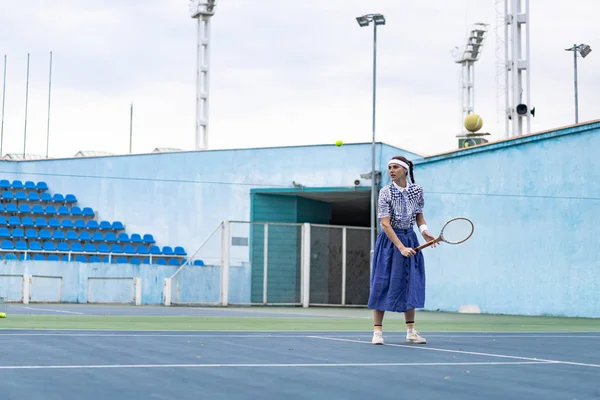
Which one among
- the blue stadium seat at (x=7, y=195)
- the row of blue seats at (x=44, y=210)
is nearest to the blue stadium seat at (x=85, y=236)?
the row of blue seats at (x=44, y=210)

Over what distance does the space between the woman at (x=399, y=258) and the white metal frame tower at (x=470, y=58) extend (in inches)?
2046

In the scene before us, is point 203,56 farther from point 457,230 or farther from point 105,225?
point 457,230

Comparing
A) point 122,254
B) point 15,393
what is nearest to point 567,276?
point 122,254

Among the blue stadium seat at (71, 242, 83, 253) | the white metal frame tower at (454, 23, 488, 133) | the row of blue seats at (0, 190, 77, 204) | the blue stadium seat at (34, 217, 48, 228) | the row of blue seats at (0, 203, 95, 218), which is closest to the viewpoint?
the blue stadium seat at (71, 242, 83, 253)

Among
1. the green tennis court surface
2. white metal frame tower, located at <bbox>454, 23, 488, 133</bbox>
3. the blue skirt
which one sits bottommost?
the green tennis court surface

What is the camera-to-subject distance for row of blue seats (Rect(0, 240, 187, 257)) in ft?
96.7

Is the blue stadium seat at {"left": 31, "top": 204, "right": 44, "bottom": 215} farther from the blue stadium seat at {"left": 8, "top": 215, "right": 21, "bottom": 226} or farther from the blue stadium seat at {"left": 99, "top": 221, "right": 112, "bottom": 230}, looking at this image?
the blue stadium seat at {"left": 99, "top": 221, "right": 112, "bottom": 230}

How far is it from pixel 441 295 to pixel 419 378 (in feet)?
70.5

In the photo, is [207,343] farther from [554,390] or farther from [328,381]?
[554,390]

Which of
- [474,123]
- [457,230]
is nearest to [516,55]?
[474,123]

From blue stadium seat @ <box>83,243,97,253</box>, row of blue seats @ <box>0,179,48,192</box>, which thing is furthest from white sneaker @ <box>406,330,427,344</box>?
row of blue seats @ <box>0,179,48,192</box>

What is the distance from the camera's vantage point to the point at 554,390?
178 inches

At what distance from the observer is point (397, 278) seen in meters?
8.59

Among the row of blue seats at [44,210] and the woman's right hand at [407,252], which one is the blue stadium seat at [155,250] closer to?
the row of blue seats at [44,210]
